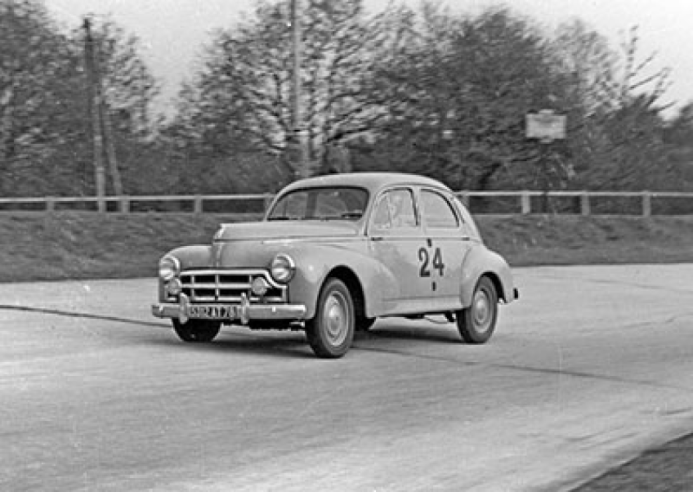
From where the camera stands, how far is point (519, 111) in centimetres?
4469

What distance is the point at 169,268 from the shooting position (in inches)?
470

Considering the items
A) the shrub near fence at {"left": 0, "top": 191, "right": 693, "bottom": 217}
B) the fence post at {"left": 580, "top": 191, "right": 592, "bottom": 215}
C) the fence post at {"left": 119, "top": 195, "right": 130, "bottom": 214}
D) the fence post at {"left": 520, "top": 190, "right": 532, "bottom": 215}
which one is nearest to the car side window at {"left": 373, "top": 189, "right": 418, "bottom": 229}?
the shrub near fence at {"left": 0, "top": 191, "right": 693, "bottom": 217}

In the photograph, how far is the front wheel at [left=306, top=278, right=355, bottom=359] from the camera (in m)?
11.4

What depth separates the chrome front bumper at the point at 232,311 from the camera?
11086 mm

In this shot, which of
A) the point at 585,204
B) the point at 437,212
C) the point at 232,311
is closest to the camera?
the point at 232,311

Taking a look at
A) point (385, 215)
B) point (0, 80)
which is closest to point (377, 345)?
point (385, 215)

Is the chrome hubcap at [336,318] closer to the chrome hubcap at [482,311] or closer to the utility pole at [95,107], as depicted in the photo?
the chrome hubcap at [482,311]

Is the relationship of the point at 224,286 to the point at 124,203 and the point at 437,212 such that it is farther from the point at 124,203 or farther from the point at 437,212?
the point at 124,203

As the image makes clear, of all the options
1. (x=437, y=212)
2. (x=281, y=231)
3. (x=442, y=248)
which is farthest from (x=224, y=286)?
(x=437, y=212)

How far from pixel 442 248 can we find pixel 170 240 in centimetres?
2072

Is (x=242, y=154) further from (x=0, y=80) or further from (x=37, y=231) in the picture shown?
(x=37, y=231)

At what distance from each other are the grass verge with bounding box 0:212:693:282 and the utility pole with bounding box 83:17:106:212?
5.65 m

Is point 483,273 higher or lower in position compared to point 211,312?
higher

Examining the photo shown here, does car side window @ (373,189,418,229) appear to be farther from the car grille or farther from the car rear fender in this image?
the car grille
